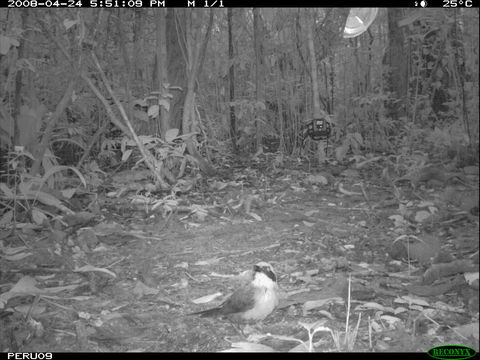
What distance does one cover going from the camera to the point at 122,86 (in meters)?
4.31

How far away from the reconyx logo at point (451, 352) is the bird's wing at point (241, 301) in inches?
25.2

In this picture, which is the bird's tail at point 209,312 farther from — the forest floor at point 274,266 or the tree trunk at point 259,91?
the tree trunk at point 259,91

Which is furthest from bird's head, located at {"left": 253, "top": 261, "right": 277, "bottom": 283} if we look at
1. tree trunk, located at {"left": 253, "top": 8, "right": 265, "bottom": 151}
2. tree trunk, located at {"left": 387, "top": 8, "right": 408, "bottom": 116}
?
tree trunk, located at {"left": 253, "top": 8, "right": 265, "bottom": 151}

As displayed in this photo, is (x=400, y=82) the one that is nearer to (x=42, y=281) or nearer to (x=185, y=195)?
(x=185, y=195)

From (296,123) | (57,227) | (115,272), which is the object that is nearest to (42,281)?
(115,272)

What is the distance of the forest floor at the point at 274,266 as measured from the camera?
5.73ft

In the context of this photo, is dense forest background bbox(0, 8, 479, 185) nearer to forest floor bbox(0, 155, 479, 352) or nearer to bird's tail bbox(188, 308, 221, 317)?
forest floor bbox(0, 155, 479, 352)

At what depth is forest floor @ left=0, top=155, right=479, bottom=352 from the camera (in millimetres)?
1746

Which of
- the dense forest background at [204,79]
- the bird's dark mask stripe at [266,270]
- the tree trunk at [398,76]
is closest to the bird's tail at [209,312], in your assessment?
the bird's dark mask stripe at [266,270]

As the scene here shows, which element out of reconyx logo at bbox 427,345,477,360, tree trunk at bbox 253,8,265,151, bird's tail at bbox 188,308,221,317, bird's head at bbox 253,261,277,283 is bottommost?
bird's tail at bbox 188,308,221,317

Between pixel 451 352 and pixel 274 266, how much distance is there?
1.00 meters

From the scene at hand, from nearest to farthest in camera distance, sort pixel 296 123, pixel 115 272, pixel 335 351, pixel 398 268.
→ 1. pixel 335 351
2. pixel 398 268
3. pixel 115 272
4. pixel 296 123

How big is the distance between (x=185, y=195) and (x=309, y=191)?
92 cm

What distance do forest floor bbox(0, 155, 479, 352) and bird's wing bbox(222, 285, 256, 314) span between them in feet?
0.22
